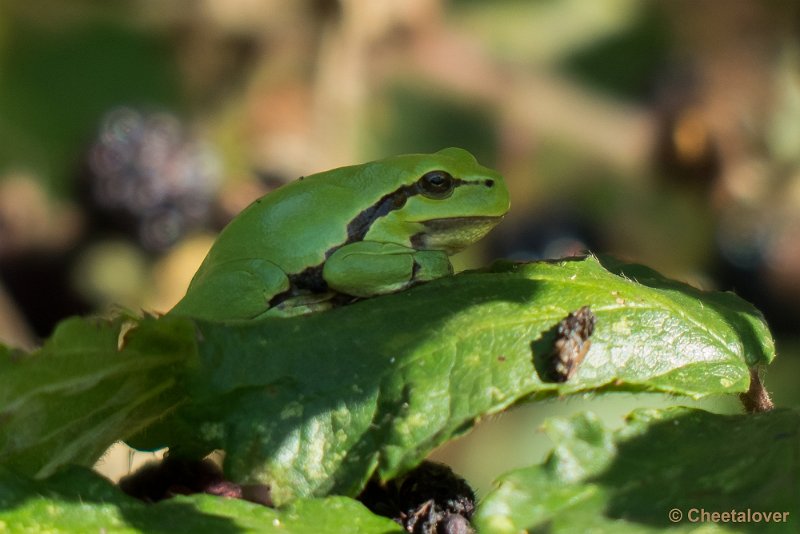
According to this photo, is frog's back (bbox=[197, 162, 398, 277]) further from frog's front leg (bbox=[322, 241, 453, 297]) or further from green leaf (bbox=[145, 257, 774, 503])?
green leaf (bbox=[145, 257, 774, 503])

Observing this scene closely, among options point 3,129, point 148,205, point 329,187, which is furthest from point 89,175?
point 329,187

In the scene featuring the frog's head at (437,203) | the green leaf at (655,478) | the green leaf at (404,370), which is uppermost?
the frog's head at (437,203)

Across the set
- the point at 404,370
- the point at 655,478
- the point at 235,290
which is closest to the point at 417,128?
the point at 235,290

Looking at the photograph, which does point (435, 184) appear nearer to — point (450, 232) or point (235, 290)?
point (450, 232)

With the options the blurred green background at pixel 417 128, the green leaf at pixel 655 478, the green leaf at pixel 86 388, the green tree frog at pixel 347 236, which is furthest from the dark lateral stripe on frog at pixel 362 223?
the blurred green background at pixel 417 128

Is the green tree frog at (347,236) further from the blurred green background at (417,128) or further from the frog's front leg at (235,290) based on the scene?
the blurred green background at (417,128)

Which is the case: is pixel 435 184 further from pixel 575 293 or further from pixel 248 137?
pixel 248 137

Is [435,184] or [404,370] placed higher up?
[435,184]
